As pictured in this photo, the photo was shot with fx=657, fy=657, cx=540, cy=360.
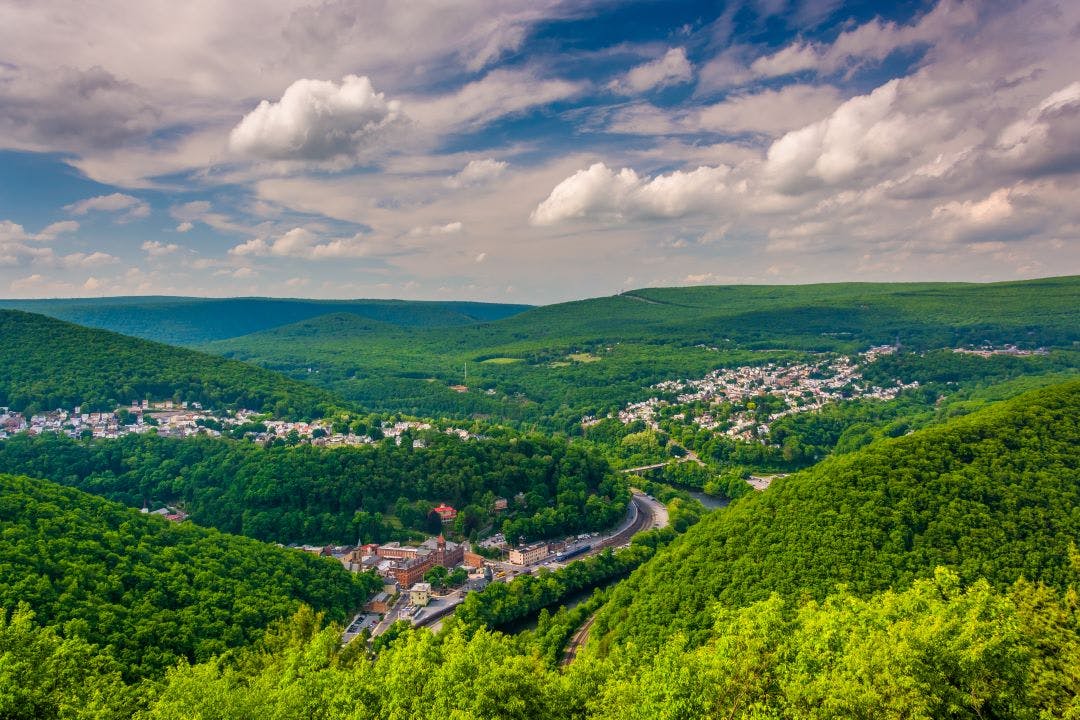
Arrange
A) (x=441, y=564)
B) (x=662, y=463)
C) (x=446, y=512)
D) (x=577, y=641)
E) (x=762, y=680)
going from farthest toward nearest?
(x=662, y=463)
(x=446, y=512)
(x=441, y=564)
(x=577, y=641)
(x=762, y=680)

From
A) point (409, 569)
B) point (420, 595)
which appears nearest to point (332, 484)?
point (409, 569)

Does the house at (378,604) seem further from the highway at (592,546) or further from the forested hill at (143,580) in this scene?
the forested hill at (143,580)

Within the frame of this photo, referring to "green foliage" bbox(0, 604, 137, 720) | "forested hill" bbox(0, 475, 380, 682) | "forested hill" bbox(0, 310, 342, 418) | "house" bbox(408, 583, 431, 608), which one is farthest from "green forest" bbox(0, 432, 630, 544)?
"green foliage" bbox(0, 604, 137, 720)

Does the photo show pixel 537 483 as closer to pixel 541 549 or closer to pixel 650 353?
pixel 541 549

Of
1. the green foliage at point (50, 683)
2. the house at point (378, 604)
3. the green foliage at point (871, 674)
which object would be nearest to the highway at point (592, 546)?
the house at point (378, 604)

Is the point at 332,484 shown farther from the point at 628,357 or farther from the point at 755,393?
the point at 628,357

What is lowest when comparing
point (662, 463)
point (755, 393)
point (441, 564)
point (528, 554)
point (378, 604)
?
point (662, 463)

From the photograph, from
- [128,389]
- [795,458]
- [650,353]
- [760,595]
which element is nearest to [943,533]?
[760,595]
